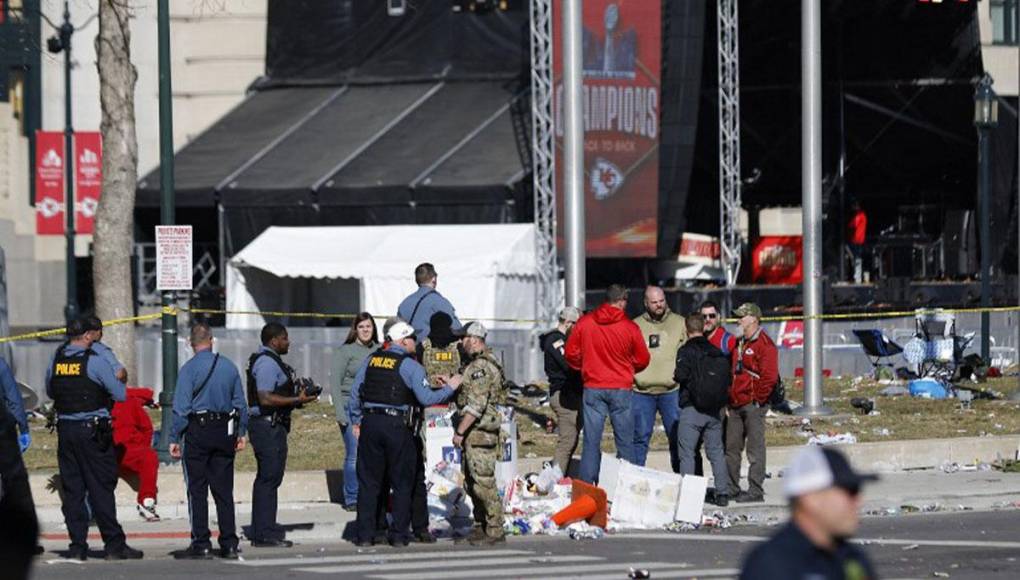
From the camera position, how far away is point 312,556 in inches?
599

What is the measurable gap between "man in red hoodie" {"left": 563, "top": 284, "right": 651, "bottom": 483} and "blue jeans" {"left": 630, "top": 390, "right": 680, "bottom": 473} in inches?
20.6

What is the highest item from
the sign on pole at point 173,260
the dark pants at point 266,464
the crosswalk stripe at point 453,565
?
the sign on pole at point 173,260

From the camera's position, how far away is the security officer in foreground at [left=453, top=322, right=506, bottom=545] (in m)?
15.4

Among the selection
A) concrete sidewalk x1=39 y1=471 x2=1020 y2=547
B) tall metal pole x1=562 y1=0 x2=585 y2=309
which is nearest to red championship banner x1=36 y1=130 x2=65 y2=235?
tall metal pole x1=562 y1=0 x2=585 y2=309

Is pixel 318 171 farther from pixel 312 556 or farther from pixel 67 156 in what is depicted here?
pixel 312 556

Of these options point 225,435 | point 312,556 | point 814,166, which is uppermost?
point 814,166

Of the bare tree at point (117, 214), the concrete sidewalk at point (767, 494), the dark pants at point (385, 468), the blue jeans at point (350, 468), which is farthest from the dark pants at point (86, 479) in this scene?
the bare tree at point (117, 214)

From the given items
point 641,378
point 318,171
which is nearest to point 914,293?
point 318,171

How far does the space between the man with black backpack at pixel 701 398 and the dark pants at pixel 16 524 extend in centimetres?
1204

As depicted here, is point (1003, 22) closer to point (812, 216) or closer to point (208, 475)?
point (812, 216)

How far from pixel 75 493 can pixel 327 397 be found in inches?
507

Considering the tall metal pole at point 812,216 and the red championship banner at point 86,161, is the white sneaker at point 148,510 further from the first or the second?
the red championship banner at point 86,161

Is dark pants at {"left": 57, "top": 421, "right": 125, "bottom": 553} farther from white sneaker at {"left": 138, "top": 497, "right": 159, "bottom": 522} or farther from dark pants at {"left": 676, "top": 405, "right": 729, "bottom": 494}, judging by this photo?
dark pants at {"left": 676, "top": 405, "right": 729, "bottom": 494}

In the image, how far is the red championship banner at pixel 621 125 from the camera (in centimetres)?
3656
